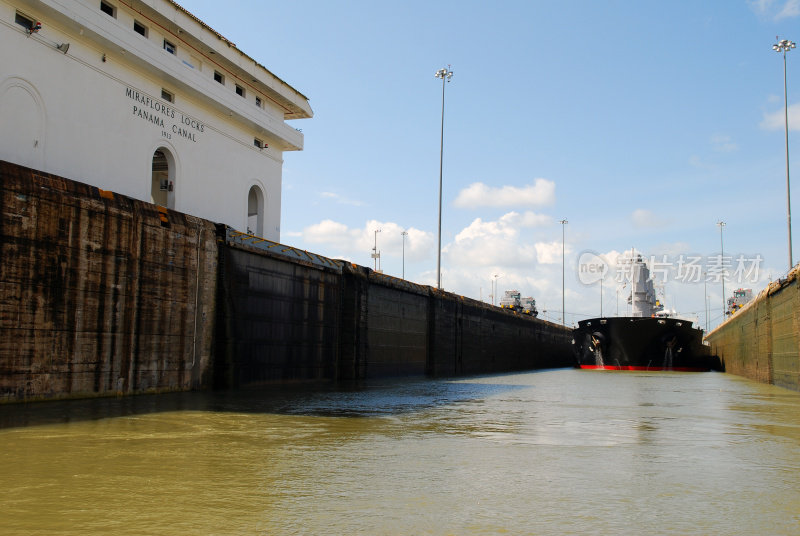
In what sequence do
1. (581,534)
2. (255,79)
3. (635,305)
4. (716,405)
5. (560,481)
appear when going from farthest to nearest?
1. (635,305)
2. (255,79)
3. (716,405)
4. (560,481)
5. (581,534)

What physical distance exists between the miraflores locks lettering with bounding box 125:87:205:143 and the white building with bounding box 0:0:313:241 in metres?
0.05

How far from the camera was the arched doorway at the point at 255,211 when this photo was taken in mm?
34375

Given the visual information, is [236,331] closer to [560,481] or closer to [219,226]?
[219,226]

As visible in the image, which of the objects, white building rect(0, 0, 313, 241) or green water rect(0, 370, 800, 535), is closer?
green water rect(0, 370, 800, 535)

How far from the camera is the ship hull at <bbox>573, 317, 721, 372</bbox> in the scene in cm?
5009

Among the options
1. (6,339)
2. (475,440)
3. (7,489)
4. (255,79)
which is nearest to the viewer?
(7,489)

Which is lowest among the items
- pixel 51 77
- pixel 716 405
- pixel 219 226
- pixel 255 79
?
pixel 716 405

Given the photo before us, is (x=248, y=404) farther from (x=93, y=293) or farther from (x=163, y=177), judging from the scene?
(x=163, y=177)

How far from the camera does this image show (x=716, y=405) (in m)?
19.3

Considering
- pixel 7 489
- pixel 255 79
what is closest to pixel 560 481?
pixel 7 489

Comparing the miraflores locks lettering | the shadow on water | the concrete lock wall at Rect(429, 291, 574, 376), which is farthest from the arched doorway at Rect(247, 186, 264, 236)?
the shadow on water

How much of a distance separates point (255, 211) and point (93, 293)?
19.3m

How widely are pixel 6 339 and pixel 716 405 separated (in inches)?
725

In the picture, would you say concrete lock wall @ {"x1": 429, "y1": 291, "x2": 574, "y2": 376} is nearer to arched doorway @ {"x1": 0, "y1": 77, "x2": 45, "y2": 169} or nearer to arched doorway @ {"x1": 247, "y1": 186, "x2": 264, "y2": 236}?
arched doorway @ {"x1": 247, "y1": 186, "x2": 264, "y2": 236}
